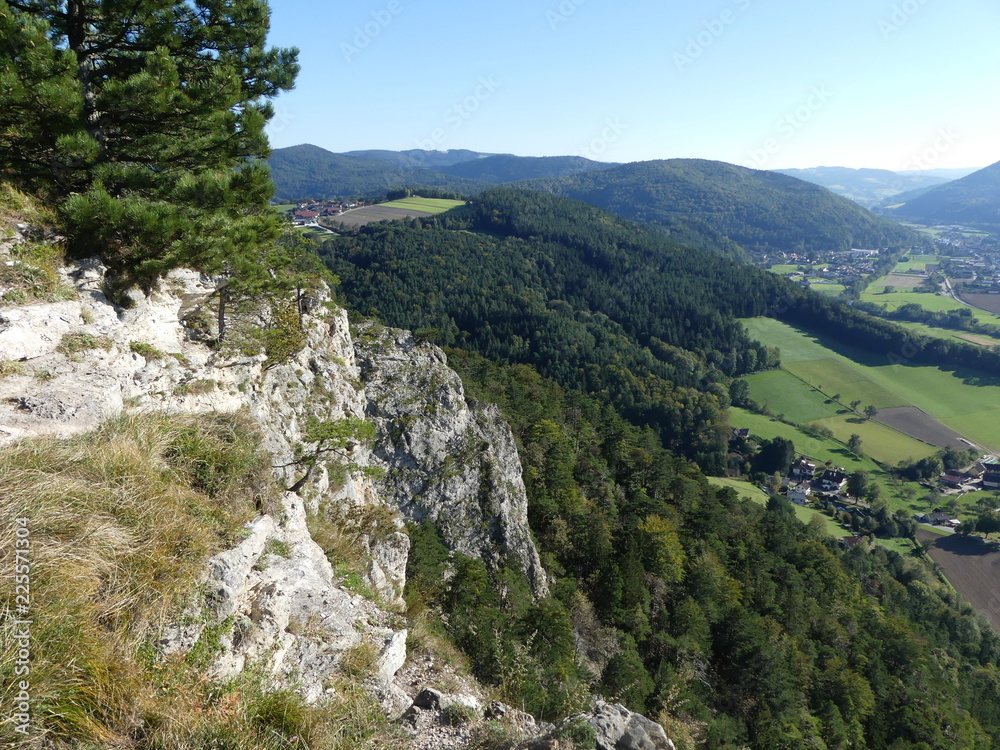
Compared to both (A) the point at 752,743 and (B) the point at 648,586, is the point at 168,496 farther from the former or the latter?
(B) the point at 648,586

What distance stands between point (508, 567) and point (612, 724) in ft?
75.6

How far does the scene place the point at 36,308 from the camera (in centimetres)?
838

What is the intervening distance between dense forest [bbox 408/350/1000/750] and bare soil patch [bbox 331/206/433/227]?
124 m

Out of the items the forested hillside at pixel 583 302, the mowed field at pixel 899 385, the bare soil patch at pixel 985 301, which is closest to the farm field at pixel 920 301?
the bare soil patch at pixel 985 301

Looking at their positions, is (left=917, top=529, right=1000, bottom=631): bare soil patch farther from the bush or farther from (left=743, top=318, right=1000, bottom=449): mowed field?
the bush

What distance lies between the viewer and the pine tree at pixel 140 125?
28.4ft

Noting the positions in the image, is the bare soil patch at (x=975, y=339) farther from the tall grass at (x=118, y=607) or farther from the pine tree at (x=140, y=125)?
the tall grass at (x=118, y=607)

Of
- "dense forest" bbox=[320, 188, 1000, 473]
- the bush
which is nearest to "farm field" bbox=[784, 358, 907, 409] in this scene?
"dense forest" bbox=[320, 188, 1000, 473]

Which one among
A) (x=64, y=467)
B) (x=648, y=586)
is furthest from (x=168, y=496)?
(x=648, y=586)

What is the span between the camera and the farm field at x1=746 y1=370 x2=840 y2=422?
11069 centimetres

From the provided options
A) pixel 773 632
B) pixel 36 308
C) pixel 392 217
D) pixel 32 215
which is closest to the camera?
pixel 36 308

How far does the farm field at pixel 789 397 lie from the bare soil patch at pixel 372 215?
130 metres

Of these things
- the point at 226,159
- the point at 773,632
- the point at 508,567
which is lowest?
the point at 773,632

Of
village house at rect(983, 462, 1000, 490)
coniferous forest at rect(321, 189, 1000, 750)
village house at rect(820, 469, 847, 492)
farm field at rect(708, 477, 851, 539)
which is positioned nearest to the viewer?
coniferous forest at rect(321, 189, 1000, 750)
